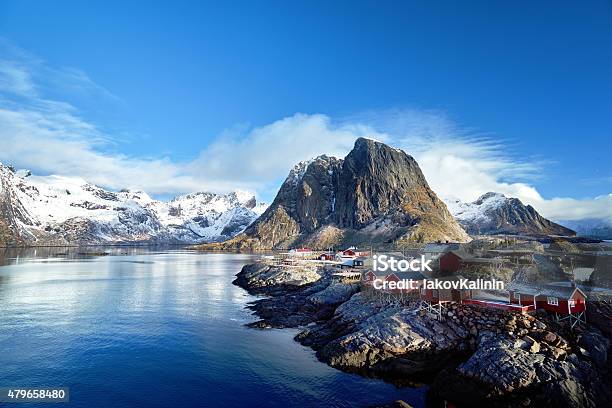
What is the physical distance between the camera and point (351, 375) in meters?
36.6

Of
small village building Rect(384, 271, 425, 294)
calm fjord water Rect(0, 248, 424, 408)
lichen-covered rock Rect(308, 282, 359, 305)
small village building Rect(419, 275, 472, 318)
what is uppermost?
small village building Rect(384, 271, 425, 294)

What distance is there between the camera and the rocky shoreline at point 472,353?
30.3 m

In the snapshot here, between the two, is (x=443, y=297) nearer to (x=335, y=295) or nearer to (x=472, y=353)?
(x=472, y=353)

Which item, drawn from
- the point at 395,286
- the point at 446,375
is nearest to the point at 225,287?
the point at 395,286

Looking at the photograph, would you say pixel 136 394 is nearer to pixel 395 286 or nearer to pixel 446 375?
pixel 446 375

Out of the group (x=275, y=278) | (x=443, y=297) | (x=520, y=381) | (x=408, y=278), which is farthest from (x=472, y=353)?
(x=275, y=278)

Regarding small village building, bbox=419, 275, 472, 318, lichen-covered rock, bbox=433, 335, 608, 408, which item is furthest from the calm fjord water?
small village building, bbox=419, 275, 472, 318

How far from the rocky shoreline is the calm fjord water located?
274 centimetres

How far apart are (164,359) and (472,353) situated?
105 ft

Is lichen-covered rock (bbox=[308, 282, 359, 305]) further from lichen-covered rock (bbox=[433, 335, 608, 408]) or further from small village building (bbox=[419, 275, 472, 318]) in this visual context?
lichen-covered rock (bbox=[433, 335, 608, 408])

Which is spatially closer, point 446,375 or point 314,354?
point 446,375

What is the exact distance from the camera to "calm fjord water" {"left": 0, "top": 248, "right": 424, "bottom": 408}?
32.4 meters

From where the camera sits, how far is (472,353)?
3741 centimetres

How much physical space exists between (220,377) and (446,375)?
68.1ft
